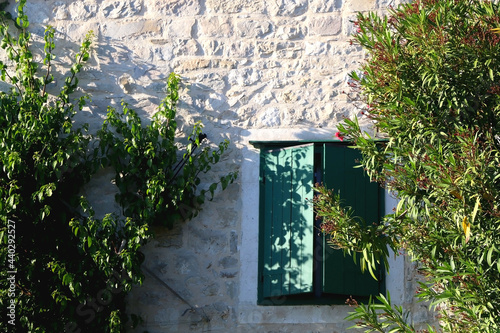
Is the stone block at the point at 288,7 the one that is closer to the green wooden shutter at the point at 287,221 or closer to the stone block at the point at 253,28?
the stone block at the point at 253,28

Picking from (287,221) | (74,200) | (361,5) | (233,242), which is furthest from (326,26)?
(74,200)

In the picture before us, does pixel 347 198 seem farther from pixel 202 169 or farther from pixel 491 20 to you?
pixel 491 20

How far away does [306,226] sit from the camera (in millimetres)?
5488

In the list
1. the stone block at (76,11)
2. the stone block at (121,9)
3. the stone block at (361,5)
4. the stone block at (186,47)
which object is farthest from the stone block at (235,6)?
the stone block at (76,11)

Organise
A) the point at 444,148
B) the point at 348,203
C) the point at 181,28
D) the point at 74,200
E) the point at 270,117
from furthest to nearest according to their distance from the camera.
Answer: the point at 181,28 < the point at 270,117 < the point at 74,200 < the point at 348,203 < the point at 444,148

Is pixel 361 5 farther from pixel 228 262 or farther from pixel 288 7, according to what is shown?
pixel 228 262

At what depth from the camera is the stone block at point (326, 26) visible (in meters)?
6.04

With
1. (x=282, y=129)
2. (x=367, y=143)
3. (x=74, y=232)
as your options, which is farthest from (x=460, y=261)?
(x=74, y=232)

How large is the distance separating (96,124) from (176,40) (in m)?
0.91

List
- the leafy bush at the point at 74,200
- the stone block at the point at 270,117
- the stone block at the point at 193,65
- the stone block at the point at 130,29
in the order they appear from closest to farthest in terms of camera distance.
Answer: the leafy bush at the point at 74,200 → the stone block at the point at 270,117 → the stone block at the point at 193,65 → the stone block at the point at 130,29

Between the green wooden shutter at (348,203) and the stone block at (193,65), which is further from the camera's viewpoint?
the stone block at (193,65)

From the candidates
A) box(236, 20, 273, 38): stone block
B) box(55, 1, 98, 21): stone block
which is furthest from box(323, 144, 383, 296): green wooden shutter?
box(55, 1, 98, 21): stone block

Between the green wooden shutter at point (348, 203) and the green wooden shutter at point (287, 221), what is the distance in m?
0.13

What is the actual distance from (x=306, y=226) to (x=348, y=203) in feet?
1.11
